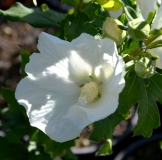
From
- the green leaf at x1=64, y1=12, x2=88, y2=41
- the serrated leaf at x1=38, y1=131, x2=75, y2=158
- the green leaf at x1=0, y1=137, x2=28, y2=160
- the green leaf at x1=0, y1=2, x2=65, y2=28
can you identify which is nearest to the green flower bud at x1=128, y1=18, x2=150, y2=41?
the green leaf at x1=64, y1=12, x2=88, y2=41

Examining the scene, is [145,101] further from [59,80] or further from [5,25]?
[5,25]

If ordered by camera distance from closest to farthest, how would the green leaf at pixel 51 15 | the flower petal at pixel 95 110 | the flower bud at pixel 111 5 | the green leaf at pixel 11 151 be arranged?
the flower petal at pixel 95 110 → the flower bud at pixel 111 5 → the green leaf at pixel 51 15 → the green leaf at pixel 11 151

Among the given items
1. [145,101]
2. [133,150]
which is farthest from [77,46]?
[133,150]

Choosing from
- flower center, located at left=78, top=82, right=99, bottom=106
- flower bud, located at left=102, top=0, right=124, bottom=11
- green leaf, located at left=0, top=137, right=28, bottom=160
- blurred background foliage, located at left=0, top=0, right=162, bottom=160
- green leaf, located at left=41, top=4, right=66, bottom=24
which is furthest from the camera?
green leaf, located at left=0, top=137, right=28, bottom=160

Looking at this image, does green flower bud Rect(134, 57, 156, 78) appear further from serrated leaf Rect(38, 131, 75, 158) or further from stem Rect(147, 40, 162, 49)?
serrated leaf Rect(38, 131, 75, 158)

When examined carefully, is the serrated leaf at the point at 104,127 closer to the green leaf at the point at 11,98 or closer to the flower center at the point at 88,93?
the flower center at the point at 88,93

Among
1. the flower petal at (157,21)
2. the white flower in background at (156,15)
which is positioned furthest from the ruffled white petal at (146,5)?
the flower petal at (157,21)

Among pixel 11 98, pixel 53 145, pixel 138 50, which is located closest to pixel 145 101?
pixel 138 50
